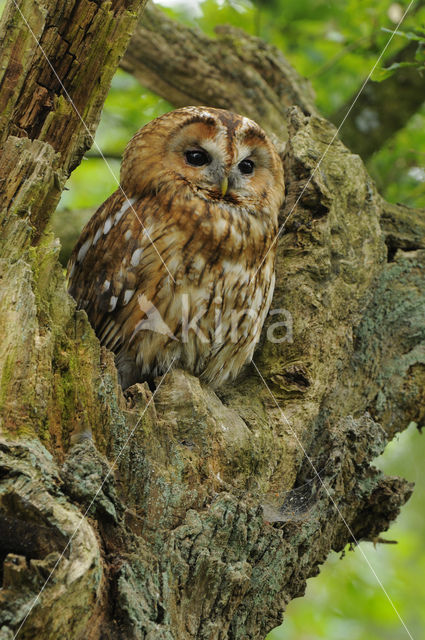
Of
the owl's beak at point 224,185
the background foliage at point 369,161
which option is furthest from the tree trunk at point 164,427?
the background foliage at point 369,161

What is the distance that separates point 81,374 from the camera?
1.69 metres

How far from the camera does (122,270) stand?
238 centimetres

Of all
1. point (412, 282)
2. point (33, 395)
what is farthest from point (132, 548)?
point (412, 282)

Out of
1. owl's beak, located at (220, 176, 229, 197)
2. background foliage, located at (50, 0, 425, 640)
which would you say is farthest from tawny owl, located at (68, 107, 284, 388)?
background foliage, located at (50, 0, 425, 640)

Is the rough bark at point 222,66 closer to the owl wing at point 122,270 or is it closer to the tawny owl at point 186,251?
the tawny owl at point 186,251

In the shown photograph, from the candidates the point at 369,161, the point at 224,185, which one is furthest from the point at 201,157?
the point at 369,161

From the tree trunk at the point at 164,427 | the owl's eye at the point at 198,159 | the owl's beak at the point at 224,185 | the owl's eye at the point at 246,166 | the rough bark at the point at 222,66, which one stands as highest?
the rough bark at the point at 222,66

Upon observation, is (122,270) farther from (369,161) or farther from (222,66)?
(369,161)

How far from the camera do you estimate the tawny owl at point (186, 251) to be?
7.77ft

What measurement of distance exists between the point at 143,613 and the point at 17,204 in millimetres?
1030

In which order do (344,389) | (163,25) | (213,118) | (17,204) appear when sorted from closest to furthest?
(17,204) → (213,118) → (344,389) → (163,25)

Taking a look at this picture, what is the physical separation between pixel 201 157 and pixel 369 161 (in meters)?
1.72

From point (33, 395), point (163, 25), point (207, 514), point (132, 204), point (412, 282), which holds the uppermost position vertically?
point (163, 25)

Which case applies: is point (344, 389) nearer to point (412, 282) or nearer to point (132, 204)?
point (412, 282)
